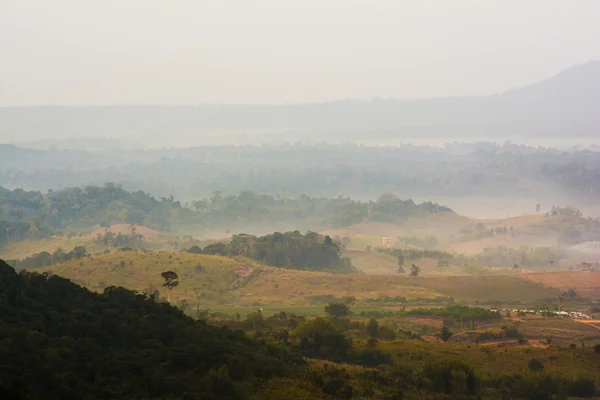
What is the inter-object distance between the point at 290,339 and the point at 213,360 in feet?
74.5

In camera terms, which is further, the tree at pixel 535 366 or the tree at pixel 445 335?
the tree at pixel 445 335

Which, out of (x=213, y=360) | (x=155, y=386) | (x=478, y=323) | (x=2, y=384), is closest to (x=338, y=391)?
(x=213, y=360)

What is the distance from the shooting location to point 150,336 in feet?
222

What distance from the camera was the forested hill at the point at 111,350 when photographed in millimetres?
52281

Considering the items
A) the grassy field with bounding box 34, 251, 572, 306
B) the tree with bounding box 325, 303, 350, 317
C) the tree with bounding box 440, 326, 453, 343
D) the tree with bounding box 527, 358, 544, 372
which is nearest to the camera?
the tree with bounding box 527, 358, 544, 372

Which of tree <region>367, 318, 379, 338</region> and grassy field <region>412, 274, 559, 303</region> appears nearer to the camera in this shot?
tree <region>367, 318, 379, 338</region>

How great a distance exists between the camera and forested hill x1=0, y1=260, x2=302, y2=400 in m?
52.3

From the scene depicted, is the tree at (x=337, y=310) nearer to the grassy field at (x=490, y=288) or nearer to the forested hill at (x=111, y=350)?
the grassy field at (x=490, y=288)

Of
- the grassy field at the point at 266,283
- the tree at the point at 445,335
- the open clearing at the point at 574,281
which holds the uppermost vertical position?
the open clearing at the point at 574,281

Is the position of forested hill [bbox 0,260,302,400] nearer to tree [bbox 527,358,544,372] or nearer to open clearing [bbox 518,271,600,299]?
tree [bbox 527,358,544,372]

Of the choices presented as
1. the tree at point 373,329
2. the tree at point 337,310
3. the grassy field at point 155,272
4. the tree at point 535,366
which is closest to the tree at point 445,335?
the tree at point 373,329

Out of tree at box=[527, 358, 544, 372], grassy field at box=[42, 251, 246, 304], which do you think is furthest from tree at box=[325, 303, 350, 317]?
tree at box=[527, 358, 544, 372]

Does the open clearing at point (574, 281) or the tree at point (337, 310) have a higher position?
the open clearing at point (574, 281)

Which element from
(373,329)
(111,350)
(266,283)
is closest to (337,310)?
(373,329)
